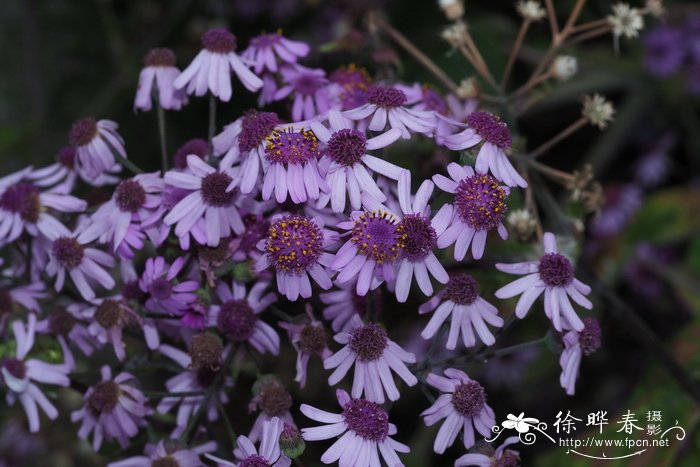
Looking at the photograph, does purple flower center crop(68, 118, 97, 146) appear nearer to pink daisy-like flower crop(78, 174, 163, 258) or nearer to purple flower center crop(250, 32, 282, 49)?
pink daisy-like flower crop(78, 174, 163, 258)

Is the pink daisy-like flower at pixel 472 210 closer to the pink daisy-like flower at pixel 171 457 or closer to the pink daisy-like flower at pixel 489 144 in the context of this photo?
the pink daisy-like flower at pixel 489 144

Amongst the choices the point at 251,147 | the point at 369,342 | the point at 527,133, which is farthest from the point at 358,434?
the point at 527,133

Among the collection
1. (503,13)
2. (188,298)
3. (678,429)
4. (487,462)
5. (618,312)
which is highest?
(503,13)

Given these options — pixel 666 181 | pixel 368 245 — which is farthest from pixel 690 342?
pixel 368 245

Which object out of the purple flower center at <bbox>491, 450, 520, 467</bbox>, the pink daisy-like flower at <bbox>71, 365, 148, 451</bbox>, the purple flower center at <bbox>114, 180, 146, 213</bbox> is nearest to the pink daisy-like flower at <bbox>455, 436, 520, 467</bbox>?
the purple flower center at <bbox>491, 450, 520, 467</bbox>

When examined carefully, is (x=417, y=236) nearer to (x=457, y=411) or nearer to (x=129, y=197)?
(x=457, y=411)

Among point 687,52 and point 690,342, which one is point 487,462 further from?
point 687,52
